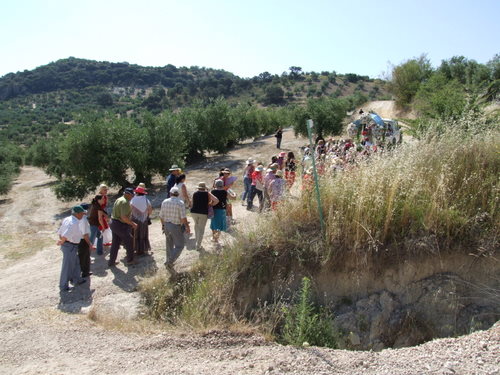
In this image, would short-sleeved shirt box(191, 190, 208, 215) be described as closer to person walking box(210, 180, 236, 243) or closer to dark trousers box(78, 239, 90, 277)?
person walking box(210, 180, 236, 243)

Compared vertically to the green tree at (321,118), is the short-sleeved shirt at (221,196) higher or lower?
lower

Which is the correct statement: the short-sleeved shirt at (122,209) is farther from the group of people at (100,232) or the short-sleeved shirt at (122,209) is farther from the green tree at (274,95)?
the green tree at (274,95)

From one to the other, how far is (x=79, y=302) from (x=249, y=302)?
313cm

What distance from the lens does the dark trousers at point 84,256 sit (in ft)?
26.3

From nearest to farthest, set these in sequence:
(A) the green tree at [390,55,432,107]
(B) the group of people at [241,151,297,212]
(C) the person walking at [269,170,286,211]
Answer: (C) the person walking at [269,170,286,211], (B) the group of people at [241,151,297,212], (A) the green tree at [390,55,432,107]

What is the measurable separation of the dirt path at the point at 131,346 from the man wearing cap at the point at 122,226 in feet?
0.97

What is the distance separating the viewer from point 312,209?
23.3 feet

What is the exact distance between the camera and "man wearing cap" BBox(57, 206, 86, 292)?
748 cm

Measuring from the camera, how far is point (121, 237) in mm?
8414

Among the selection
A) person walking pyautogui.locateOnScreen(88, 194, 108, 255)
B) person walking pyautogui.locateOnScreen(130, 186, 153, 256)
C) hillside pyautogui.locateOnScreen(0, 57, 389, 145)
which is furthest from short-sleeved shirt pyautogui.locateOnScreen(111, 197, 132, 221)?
hillside pyautogui.locateOnScreen(0, 57, 389, 145)

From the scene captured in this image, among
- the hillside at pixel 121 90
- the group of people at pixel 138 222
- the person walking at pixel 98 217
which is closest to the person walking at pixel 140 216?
the group of people at pixel 138 222

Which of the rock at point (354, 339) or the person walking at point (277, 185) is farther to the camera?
the person walking at point (277, 185)

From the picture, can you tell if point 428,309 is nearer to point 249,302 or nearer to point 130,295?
point 249,302

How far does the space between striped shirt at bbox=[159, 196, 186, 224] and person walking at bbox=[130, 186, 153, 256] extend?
42.6 inches
